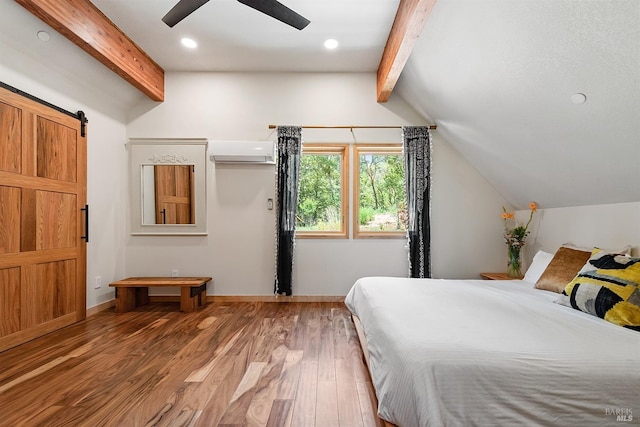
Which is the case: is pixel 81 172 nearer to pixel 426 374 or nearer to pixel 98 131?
pixel 98 131

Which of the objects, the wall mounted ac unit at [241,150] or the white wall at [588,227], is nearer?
the white wall at [588,227]

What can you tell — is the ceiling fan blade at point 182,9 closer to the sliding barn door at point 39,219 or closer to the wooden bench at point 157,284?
the sliding barn door at point 39,219

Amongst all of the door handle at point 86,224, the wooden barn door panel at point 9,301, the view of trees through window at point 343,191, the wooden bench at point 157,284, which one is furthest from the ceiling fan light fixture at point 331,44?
the wooden barn door panel at point 9,301

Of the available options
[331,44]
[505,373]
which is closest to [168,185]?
[331,44]

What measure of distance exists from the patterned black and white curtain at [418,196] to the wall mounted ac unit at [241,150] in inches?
67.6

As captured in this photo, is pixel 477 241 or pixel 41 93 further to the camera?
pixel 477 241

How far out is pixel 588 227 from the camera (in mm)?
2639

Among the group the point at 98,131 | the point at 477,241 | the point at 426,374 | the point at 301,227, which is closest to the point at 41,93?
Answer: the point at 98,131

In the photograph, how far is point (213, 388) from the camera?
1833mm

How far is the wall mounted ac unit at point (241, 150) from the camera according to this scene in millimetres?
3602

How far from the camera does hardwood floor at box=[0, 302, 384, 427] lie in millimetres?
1584

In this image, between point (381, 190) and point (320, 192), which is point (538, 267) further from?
point (320, 192)

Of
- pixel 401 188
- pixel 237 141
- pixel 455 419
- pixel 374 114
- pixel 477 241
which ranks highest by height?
pixel 374 114

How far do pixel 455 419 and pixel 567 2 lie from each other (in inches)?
83.5
